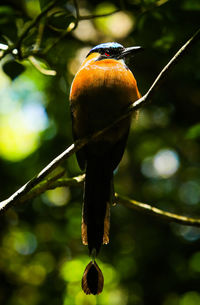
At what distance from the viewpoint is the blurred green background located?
13.1 ft

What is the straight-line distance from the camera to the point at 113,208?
4.76 meters

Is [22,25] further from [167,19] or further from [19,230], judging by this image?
[19,230]

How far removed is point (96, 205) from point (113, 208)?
218cm

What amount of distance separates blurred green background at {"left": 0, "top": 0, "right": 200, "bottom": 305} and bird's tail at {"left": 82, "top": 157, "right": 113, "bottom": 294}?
1084 millimetres

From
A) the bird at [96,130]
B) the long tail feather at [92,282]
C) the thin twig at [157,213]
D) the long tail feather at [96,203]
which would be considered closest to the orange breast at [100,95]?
the bird at [96,130]

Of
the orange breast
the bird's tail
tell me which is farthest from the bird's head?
the bird's tail

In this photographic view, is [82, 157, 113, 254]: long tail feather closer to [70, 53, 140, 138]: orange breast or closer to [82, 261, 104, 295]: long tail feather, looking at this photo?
[82, 261, 104, 295]: long tail feather

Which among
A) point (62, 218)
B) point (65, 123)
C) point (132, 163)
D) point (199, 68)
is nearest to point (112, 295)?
point (62, 218)

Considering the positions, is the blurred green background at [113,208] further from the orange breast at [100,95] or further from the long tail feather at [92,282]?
the long tail feather at [92,282]

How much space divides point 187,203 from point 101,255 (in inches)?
46.1

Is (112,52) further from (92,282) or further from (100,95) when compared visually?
(92,282)

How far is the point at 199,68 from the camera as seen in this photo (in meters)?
2.96

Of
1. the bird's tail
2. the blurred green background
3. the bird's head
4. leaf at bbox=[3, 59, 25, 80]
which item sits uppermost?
leaf at bbox=[3, 59, 25, 80]

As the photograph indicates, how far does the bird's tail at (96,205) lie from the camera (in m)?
2.48
